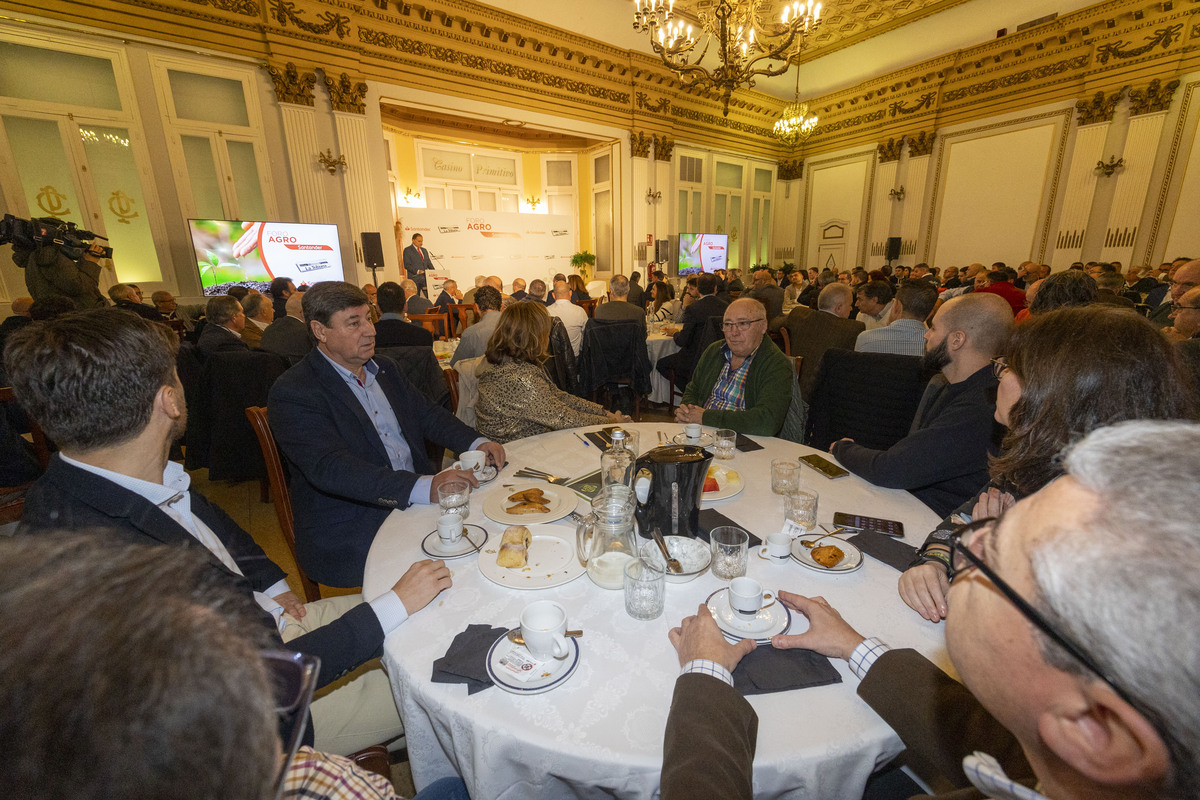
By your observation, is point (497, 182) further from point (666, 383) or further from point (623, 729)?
point (623, 729)

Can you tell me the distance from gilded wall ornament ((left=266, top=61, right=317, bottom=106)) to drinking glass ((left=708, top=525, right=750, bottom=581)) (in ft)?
28.3

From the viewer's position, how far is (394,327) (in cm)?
394

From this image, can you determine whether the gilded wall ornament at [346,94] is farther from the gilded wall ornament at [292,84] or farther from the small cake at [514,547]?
the small cake at [514,547]

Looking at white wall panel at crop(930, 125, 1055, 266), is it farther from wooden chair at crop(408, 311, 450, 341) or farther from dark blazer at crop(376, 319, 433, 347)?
dark blazer at crop(376, 319, 433, 347)

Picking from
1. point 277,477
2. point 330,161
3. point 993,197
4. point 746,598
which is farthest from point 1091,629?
point 993,197

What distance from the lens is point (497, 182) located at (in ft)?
41.4

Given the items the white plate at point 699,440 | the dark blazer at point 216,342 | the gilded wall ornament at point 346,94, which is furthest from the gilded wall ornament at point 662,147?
the white plate at point 699,440

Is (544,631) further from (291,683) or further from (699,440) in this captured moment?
(699,440)

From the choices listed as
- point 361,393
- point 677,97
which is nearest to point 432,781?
point 361,393

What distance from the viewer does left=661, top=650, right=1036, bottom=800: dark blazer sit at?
2.36 feet

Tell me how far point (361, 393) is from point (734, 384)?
83.4 inches

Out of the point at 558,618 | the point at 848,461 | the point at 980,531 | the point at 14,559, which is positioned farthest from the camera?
the point at 848,461

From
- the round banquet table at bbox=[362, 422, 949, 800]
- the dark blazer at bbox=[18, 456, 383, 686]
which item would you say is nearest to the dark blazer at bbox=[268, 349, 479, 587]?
the round banquet table at bbox=[362, 422, 949, 800]

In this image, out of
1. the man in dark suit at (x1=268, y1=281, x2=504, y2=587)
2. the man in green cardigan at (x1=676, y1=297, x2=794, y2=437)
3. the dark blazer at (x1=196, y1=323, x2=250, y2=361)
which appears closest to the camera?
the man in dark suit at (x1=268, y1=281, x2=504, y2=587)
